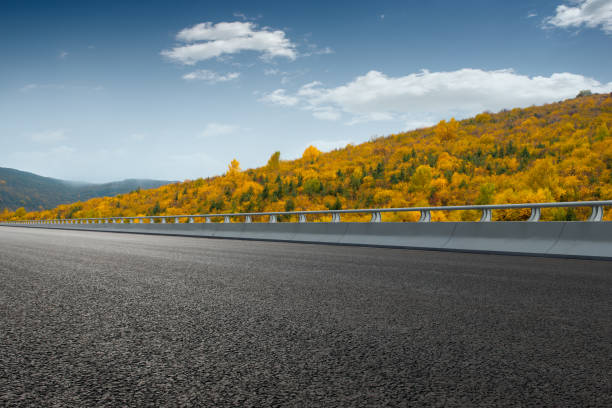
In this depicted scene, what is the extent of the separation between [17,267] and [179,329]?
6.35m

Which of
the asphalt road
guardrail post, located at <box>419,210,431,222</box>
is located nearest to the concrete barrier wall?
guardrail post, located at <box>419,210,431,222</box>

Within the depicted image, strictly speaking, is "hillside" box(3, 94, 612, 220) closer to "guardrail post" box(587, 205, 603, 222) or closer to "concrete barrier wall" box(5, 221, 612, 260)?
"concrete barrier wall" box(5, 221, 612, 260)

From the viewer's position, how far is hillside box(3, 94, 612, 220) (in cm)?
7000

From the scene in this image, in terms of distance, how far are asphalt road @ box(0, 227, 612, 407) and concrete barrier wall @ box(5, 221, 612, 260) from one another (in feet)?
12.4

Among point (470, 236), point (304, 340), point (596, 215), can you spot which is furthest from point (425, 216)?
point (304, 340)

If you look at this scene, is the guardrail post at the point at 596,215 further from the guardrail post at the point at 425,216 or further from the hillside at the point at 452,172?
the hillside at the point at 452,172

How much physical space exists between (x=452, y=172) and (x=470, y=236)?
8370 cm

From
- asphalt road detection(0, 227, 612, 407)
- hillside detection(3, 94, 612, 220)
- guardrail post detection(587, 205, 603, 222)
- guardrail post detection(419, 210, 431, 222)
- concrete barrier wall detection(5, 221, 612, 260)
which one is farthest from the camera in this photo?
hillside detection(3, 94, 612, 220)

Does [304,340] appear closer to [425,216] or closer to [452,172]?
[425,216]

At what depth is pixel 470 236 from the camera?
542 inches

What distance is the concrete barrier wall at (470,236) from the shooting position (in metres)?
11.4

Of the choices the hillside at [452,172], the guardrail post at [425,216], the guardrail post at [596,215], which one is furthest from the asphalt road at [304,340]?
the hillside at [452,172]

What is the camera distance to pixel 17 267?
9.49 meters

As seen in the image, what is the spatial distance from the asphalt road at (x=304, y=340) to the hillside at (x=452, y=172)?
4056cm
